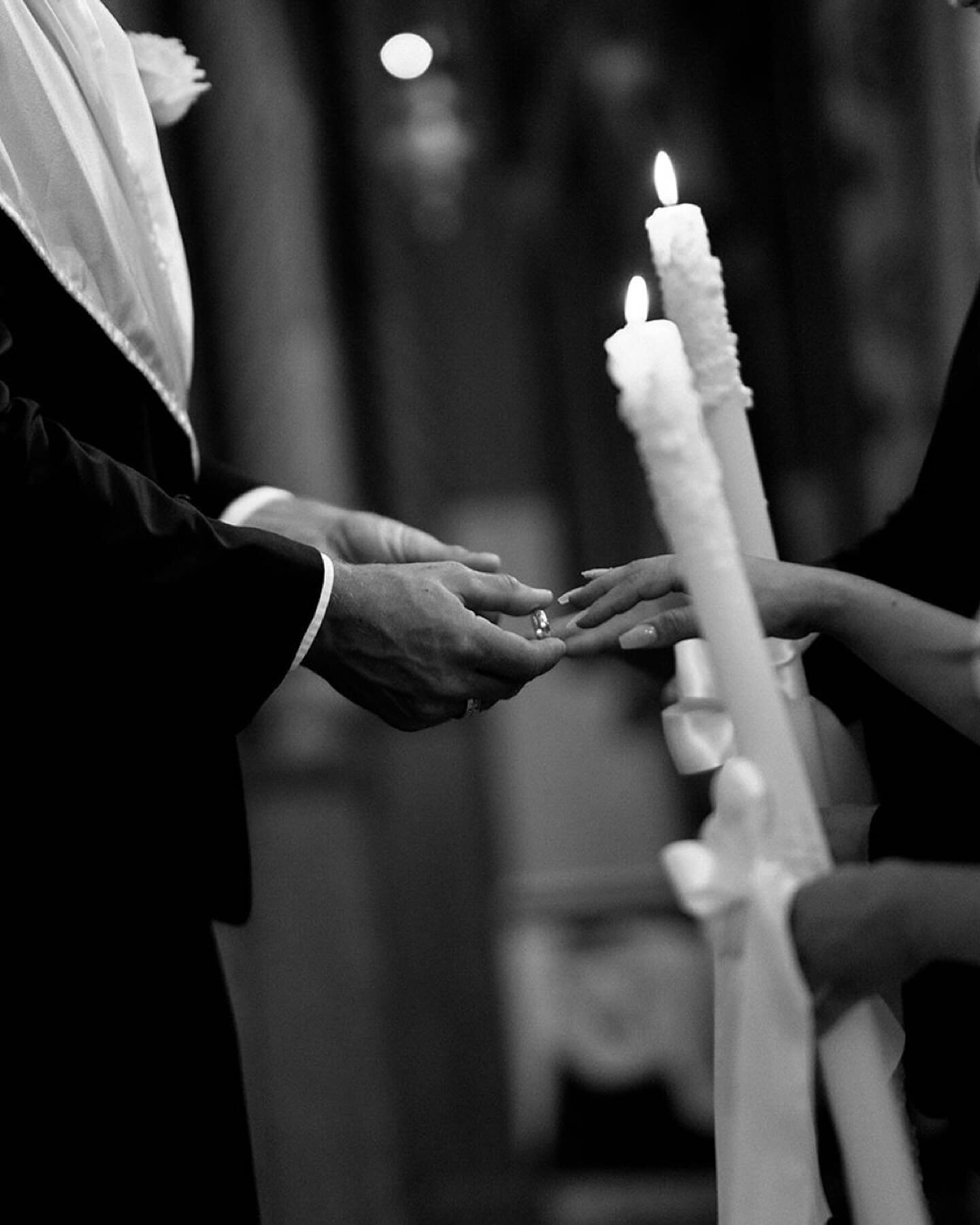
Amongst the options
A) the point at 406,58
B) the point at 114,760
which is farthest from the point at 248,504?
the point at 406,58

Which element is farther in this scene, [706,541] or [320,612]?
[320,612]

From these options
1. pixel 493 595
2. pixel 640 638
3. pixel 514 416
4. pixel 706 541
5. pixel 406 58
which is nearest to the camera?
pixel 706 541

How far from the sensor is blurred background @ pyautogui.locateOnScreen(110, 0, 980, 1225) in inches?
107

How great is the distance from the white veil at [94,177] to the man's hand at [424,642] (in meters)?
0.26

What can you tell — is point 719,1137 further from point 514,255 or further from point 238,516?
point 514,255

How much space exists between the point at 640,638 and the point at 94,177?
1.82ft

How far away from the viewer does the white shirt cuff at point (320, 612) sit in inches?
44.0

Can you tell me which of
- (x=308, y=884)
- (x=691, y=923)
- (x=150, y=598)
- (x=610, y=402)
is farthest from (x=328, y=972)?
(x=150, y=598)

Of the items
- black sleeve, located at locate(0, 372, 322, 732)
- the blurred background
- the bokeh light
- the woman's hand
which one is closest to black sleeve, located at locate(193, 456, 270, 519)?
black sleeve, located at locate(0, 372, 322, 732)

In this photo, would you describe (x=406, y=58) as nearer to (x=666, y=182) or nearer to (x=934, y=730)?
(x=666, y=182)

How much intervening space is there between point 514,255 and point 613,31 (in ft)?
1.56

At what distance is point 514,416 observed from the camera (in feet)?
10.5

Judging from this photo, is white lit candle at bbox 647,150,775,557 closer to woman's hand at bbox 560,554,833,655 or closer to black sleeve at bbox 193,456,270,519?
woman's hand at bbox 560,554,833,655

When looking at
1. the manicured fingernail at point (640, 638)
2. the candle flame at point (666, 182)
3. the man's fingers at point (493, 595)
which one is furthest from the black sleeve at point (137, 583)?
the candle flame at point (666, 182)
